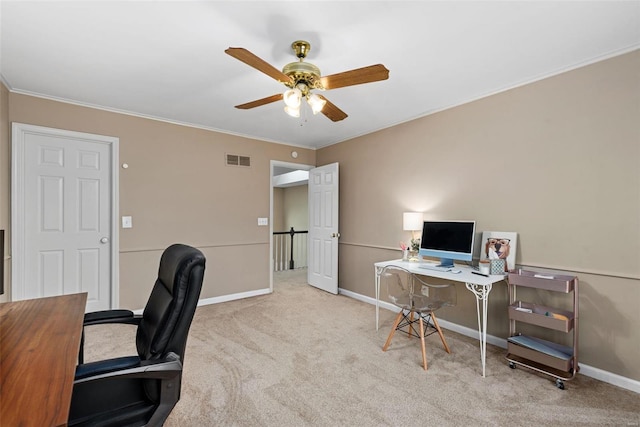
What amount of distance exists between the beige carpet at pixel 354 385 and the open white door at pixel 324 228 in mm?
1469

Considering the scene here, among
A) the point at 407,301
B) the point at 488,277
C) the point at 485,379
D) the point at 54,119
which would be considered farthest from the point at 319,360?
the point at 54,119

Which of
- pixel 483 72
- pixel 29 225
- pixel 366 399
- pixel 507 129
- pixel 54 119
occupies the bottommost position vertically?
pixel 366 399

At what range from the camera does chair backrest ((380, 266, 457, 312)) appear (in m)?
2.59

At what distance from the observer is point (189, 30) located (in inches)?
77.4

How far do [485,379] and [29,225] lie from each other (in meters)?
4.53

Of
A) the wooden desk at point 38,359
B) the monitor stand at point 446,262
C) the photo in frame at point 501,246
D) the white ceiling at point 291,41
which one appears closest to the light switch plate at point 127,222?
the white ceiling at point 291,41

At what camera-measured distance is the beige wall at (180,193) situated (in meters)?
3.33

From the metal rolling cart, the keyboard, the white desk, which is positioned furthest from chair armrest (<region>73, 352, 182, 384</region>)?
the metal rolling cart

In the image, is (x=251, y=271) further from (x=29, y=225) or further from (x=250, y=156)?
(x=29, y=225)

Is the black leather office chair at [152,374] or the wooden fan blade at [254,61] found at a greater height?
the wooden fan blade at [254,61]

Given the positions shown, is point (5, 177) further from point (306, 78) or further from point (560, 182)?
point (560, 182)

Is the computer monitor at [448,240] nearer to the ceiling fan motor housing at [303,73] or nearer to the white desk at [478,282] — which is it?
the white desk at [478,282]

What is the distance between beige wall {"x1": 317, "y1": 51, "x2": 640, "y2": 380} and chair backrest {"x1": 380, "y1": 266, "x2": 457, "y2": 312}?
0.58 meters

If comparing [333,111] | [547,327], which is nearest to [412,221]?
[547,327]
